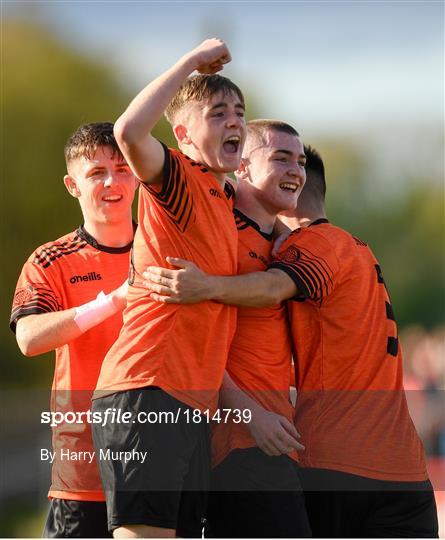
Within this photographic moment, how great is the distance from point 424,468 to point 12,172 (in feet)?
51.0

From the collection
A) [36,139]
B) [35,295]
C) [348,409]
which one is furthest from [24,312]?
[36,139]

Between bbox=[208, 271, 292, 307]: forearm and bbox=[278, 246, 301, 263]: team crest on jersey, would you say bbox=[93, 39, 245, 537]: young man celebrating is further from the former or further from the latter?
bbox=[278, 246, 301, 263]: team crest on jersey

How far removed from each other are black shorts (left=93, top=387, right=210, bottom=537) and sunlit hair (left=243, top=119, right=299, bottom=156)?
5.03 feet

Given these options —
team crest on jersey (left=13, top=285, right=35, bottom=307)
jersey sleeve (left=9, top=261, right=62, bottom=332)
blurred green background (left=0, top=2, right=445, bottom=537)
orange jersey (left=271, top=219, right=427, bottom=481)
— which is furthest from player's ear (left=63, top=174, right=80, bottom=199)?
blurred green background (left=0, top=2, right=445, bottom=537)

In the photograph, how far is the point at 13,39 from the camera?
2081cm

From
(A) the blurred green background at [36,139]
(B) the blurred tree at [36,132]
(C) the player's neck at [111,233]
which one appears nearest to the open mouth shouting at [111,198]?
(C) the player's neck at [111,233]

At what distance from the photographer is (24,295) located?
4586mm

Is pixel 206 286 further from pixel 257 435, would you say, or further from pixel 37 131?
pixel 37 131

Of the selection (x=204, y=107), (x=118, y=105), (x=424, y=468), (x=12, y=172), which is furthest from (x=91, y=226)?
(x=118, y=105)

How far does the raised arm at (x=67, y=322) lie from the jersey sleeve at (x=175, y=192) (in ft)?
1.81

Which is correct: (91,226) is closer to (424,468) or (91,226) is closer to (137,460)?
(137,460)

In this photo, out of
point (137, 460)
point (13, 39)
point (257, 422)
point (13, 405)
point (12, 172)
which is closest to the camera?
point (137, 460)

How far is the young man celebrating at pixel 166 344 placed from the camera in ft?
12.2

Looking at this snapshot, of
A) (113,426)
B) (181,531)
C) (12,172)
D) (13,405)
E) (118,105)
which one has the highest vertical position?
(118,105)
